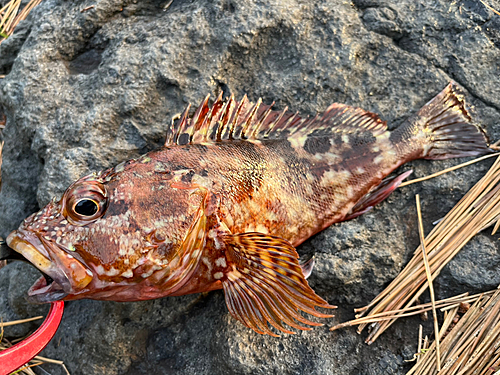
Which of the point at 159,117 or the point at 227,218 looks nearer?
the point at 227,218

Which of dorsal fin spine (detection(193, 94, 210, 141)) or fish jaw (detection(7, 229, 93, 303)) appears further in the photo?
dorsal fin spine (detection(193, 94, 210, 141))

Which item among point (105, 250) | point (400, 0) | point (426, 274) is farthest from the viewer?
point (400, 0)

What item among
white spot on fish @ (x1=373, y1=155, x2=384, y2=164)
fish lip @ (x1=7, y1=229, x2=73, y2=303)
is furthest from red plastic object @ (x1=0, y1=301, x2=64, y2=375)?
white spot on fish @ (x1=373, y1=155, x2=384, y2=164)

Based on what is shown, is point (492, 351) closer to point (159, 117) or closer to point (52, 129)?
point (159, 117)

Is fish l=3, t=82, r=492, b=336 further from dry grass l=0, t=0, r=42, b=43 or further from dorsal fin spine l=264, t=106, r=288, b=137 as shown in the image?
dry grass l=0, t=0, r=42, b=43

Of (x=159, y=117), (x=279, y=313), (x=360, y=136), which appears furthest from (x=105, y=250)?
(x=360, y=136)

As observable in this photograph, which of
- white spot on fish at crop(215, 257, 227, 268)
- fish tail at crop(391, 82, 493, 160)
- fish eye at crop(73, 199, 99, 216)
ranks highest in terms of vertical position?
fish tail at crop(391, 82, 493, 160)

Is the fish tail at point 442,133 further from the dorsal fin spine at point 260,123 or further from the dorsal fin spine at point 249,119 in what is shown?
the dorsal fin spine at point 249,119

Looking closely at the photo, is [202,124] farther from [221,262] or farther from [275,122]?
[221,262]
